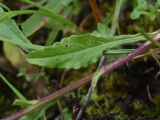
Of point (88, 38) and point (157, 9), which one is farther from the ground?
point (88, 38)

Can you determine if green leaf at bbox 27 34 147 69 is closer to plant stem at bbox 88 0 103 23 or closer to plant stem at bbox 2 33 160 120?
plant stem at bbox 2 33 160 120

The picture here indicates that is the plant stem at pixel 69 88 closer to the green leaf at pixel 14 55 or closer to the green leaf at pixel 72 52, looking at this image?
the green leaf at pixel 72 52

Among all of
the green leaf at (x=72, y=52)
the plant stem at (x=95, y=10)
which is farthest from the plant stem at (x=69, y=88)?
the plant stem at (x=95, y=10)

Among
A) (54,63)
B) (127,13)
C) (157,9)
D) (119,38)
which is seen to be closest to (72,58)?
(54,63)

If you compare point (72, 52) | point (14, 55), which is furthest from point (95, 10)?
point (72, 52)

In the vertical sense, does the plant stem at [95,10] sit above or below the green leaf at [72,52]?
below

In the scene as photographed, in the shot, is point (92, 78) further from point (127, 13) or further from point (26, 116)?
point (127, 13)

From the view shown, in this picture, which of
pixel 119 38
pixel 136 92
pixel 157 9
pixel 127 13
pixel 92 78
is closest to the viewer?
pixel 92 78

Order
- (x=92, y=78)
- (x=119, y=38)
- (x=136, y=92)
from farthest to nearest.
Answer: (x=136, y=92), (x=119, y=38), (x=92, y=78)
